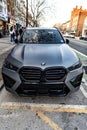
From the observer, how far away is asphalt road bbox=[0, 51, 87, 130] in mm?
3023

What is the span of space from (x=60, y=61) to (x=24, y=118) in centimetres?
136

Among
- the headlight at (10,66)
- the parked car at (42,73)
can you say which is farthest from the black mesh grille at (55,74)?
the headlight at (10,66)

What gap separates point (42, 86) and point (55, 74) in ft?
1.18

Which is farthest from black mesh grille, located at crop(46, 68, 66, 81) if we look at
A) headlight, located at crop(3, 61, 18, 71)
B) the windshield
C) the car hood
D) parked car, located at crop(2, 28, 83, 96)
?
the windshield

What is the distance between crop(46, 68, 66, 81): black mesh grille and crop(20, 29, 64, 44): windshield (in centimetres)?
180

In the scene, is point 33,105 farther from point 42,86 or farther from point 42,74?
point 42,74

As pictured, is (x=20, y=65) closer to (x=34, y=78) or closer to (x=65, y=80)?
(x=34, y=78)

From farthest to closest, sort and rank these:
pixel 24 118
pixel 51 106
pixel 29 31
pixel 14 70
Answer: pixel 29 31 < pixel 51 106 < pixel 14 70 < pixel 24 118

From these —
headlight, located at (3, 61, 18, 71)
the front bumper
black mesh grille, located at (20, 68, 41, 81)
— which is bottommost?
the front bumper

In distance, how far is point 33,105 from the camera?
3.74 meters

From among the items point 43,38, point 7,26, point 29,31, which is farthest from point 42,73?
point 7,26

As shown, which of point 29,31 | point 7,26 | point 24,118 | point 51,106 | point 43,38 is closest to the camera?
point 24,118

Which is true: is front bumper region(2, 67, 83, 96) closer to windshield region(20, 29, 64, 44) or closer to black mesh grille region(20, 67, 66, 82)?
black mesh grille region(20, 67, 66, 82)

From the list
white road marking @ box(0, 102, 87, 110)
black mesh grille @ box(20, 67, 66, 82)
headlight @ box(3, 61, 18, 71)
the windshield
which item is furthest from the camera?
the windshield
